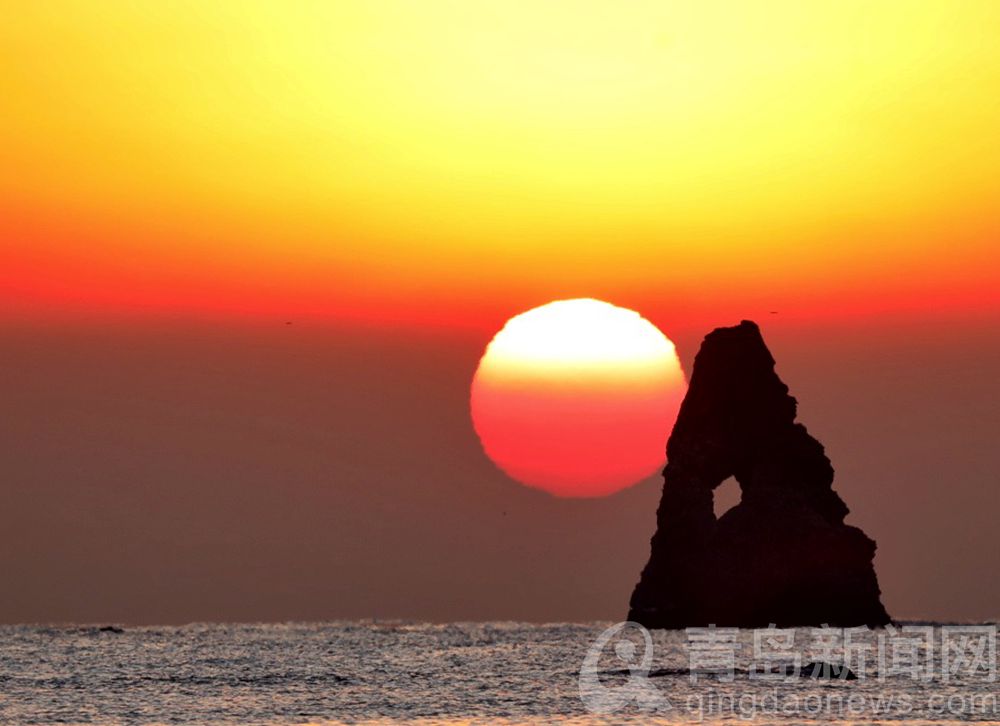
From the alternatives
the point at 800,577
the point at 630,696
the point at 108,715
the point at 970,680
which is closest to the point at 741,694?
the point at 630,696

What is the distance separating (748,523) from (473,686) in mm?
38505

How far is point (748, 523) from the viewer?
426ft

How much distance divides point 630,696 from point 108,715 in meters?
25.2

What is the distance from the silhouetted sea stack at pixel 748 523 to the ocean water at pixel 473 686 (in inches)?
116

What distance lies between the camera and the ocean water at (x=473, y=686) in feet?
255

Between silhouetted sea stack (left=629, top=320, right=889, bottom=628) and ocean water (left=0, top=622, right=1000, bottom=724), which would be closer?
ocean water (left=0, top=622, right=1000, bottom=724)

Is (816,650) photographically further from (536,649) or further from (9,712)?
(9,712)

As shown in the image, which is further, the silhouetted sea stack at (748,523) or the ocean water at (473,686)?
the silhouetted sea stack at (748,523)

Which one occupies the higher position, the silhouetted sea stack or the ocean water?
the silhouetted sea stack

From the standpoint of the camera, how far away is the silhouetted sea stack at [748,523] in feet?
418

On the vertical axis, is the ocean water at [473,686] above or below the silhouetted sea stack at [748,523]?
below

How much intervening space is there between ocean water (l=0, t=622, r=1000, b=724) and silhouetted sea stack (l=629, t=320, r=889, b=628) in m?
2.95

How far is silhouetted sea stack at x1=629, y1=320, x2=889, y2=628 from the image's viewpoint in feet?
418

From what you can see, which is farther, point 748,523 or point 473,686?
point 748,523
